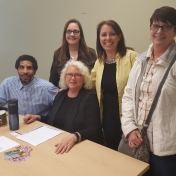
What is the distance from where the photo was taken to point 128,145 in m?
1.47

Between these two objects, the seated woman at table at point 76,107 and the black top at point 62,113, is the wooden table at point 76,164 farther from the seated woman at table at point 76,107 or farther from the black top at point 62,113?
the black top at point 62,113

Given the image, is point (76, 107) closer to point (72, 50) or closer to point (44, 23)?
point (72, 50)

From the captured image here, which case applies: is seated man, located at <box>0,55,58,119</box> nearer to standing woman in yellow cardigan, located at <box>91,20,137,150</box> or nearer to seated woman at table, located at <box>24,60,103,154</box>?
seated woman at table, located at <box>24,60,103,154</box>

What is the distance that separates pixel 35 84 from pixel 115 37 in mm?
883

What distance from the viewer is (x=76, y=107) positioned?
185cm

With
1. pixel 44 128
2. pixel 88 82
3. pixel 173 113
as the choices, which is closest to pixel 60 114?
pixel 44 128

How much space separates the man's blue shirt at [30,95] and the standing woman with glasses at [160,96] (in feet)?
3.45

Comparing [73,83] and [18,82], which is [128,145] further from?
[18,82]

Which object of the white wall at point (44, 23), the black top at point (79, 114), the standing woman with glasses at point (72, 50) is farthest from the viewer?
the white wall at point (44, 23)

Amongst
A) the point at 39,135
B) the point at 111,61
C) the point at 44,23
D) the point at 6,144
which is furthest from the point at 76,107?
the point at 44,23

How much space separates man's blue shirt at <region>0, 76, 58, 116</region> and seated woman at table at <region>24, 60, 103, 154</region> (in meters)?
0.19

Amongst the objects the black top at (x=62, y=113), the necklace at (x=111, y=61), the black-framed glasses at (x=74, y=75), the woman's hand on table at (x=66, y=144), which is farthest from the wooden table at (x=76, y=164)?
the necklace at (x=111, y=61)

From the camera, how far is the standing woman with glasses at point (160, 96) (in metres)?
1.22

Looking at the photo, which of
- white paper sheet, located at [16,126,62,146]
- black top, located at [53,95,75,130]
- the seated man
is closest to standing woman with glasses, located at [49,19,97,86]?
the seated man
